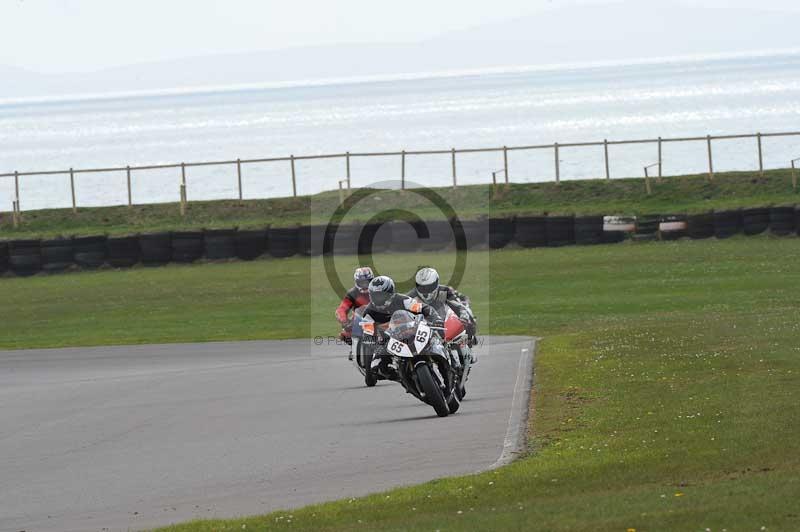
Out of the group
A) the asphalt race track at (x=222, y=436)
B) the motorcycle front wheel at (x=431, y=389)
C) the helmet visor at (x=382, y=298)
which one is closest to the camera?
the asphalt race track at (x=222, y=436)

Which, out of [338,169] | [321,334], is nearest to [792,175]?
[321,334]

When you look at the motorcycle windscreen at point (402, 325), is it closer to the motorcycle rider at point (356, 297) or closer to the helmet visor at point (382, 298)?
the helmet visor at point (382, 298)

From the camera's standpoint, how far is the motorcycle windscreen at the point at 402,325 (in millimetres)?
15523

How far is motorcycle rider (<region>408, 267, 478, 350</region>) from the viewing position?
670 inches

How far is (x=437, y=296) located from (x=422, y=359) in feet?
5.83

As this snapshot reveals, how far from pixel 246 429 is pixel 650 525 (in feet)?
26.7

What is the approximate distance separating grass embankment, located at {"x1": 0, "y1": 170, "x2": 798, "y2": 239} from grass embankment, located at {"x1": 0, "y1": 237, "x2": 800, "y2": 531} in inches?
301

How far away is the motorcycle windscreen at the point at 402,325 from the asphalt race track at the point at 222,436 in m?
1.00

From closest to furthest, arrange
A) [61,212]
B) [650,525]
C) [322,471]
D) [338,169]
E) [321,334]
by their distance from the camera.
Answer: [650,525] < [322,471] < [321,334] < [61,212] < [338,169]

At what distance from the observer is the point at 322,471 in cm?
1282

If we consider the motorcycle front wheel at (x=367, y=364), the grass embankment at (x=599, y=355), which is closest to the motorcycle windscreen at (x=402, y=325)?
the grass embankment at (x=599, y=355)

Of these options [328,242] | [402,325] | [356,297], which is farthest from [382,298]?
[328,242]

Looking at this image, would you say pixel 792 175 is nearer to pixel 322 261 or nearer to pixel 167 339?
pixel 322 261

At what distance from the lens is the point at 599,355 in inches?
825
